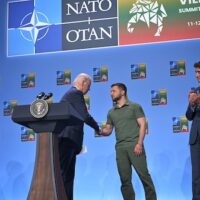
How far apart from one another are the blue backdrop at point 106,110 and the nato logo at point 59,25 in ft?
0.33

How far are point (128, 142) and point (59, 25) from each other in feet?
6.27

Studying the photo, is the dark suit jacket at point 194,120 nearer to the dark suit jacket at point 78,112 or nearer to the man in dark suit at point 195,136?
the man in dark suit at point 195,136

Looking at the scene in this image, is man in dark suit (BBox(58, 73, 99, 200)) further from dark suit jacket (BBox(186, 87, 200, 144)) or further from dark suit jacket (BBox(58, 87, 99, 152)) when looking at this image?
dark suit jacket (BBox(186, 87, 200, 144))

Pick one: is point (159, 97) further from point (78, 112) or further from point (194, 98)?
point (78, 112)

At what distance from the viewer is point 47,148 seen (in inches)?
115

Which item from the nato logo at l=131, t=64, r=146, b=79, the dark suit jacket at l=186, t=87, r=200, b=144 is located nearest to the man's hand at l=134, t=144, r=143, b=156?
the dark suit jacket at l=186, t=87, r=200, b=144

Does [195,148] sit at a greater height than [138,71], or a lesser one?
lesser

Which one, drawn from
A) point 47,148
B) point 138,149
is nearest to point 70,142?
point 47,148

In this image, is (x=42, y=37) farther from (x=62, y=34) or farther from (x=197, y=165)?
(x=197, y=165)

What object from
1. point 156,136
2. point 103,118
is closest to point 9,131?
point 103,118

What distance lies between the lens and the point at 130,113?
13.6ft

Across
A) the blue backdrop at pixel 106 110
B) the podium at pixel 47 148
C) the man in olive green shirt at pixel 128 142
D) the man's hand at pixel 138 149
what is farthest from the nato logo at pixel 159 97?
the podium at pixel 47 148

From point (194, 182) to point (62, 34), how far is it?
2476 millimetres

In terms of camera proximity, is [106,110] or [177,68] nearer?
[177,68]
